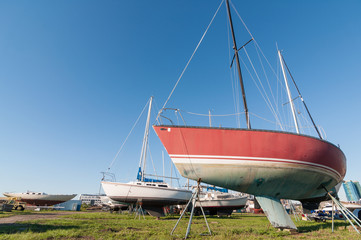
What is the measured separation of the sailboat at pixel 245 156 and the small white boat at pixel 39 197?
34.2 metres

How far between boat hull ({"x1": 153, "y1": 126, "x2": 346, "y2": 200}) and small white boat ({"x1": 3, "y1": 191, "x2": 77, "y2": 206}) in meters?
34.2

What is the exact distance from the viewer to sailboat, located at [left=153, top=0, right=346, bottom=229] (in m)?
6.59

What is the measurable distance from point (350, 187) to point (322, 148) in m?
260

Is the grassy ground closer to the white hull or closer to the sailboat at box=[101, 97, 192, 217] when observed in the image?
the sailboat at box=[101, 97, 192, 217]

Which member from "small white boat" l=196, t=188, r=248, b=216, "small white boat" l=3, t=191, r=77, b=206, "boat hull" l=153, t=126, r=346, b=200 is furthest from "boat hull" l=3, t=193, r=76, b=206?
"boat hull" l=153, t=126, r=346, b=200

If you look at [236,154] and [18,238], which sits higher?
[236,154]

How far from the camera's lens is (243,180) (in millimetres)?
6762

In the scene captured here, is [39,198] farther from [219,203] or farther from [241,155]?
[241,155]

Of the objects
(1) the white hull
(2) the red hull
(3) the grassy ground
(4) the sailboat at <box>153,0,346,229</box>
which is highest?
(4) the sailboat at <box>153,0,346,229</box>

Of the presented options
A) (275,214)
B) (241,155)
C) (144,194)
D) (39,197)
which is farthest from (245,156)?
(39,197)

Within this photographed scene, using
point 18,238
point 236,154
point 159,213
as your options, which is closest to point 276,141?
point 236,154

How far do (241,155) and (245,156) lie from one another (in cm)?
15

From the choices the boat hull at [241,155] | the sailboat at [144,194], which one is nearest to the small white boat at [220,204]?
the sailboat at [144,194]

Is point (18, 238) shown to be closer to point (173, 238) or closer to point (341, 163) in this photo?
point (173, 238)
